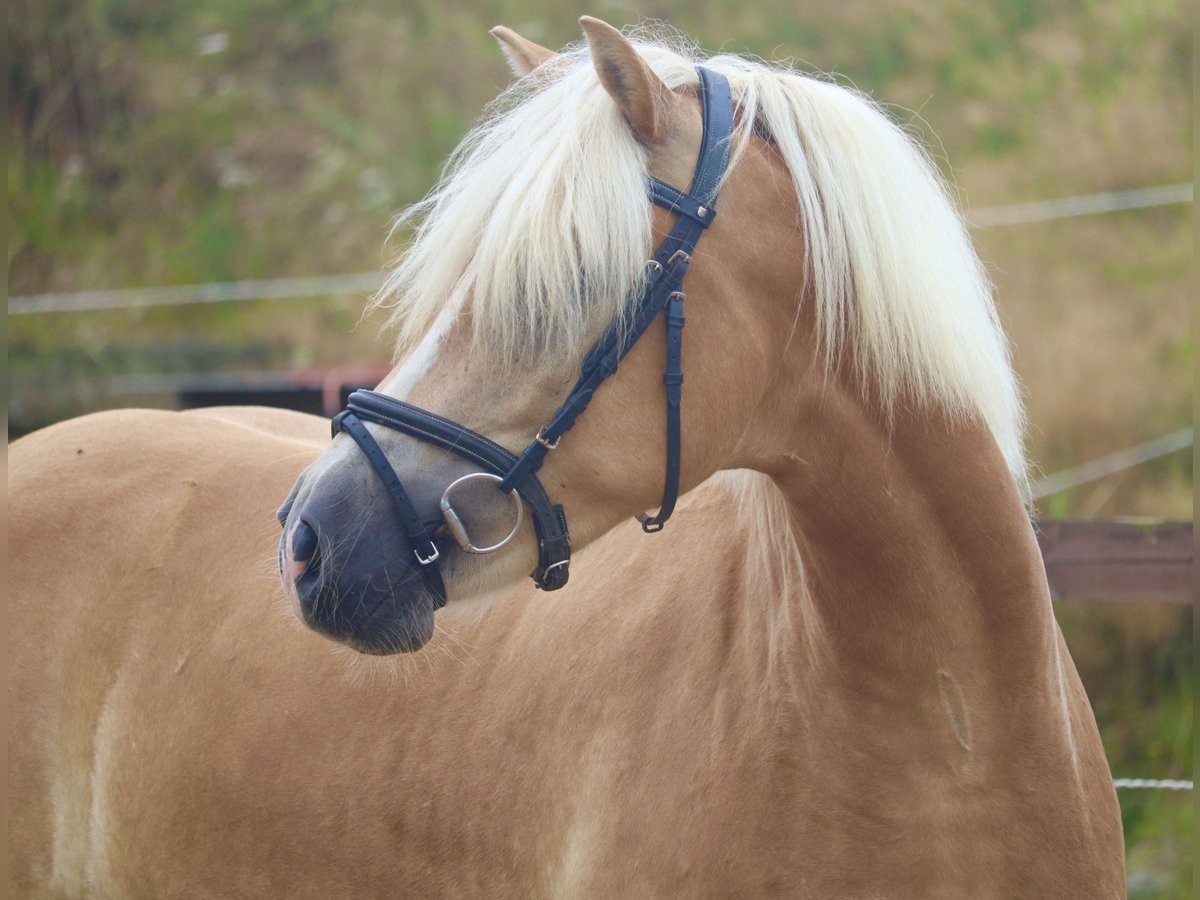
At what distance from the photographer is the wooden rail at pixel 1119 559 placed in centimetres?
339

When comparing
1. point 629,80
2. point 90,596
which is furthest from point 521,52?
point 90,596

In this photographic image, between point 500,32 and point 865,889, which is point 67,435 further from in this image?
point 865,889

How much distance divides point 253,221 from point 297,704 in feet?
25.1

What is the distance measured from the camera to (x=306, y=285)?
865 centimetres

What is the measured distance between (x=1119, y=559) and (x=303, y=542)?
8.80 ft

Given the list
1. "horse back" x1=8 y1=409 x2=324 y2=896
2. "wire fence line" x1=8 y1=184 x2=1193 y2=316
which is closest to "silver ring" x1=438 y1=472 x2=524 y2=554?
"horse back" x1=8 y1=409 x2=324 y2=896

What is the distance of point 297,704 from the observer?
243 centimetres

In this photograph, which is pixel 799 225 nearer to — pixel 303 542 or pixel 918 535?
pixel 918 535

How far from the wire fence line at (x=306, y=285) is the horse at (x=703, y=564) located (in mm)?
4919

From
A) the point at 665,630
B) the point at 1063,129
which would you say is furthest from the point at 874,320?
the point at 1063,129

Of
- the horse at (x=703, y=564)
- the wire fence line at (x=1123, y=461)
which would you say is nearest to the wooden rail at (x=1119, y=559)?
the horse at (x=703, y=564)

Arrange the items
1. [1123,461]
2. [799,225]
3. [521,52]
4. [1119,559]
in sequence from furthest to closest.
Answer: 1. [1123,461]
2. [1119,559]
3. [521,52]
4. [799,225]

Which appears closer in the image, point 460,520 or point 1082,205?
point 460,520

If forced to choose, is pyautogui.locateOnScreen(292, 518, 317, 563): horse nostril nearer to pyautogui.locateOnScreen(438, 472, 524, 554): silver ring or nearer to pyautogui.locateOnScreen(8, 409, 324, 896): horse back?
pyautogui.locateOnScreen(438, 472, 524, 554): silver ring
